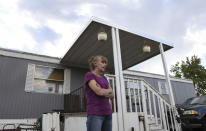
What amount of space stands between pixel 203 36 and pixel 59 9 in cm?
1256

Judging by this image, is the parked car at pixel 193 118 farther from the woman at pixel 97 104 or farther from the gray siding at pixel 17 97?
the gray siding at pixel 17 97

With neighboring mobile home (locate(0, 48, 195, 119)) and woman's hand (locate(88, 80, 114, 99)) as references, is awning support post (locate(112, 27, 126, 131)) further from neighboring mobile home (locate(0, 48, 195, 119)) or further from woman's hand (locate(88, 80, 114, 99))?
neighboring mobile home (locate(0, 48, 195, 119))

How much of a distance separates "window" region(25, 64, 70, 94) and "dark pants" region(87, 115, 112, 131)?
4.82 m

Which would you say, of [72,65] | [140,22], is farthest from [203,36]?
[72,65]

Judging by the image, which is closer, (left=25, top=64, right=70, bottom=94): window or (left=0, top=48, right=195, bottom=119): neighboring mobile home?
(left=0, top=48, right=195, bottom=119): neighboring mobile home

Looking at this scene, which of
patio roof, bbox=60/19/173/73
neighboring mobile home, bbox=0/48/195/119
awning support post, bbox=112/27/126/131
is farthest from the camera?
neighboring mobile home, bbox=0/48/195/119

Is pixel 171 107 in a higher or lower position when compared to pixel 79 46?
lower

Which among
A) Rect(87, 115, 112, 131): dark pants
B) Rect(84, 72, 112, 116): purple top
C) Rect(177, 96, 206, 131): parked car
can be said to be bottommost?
Rect(177, 96, 206, 131): parked car

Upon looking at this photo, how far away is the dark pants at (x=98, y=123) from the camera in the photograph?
46.3 inches

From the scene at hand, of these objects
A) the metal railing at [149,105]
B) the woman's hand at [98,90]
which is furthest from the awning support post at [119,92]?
the woman's hand at [98,90]

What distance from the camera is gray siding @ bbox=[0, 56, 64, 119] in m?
4.77

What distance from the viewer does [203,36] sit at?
12688mm

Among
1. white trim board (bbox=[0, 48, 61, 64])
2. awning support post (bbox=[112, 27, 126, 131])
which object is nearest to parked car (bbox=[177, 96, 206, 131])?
awning support post (bbox=[112, 27, 126, 131])

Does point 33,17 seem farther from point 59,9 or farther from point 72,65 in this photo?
point 72,65
